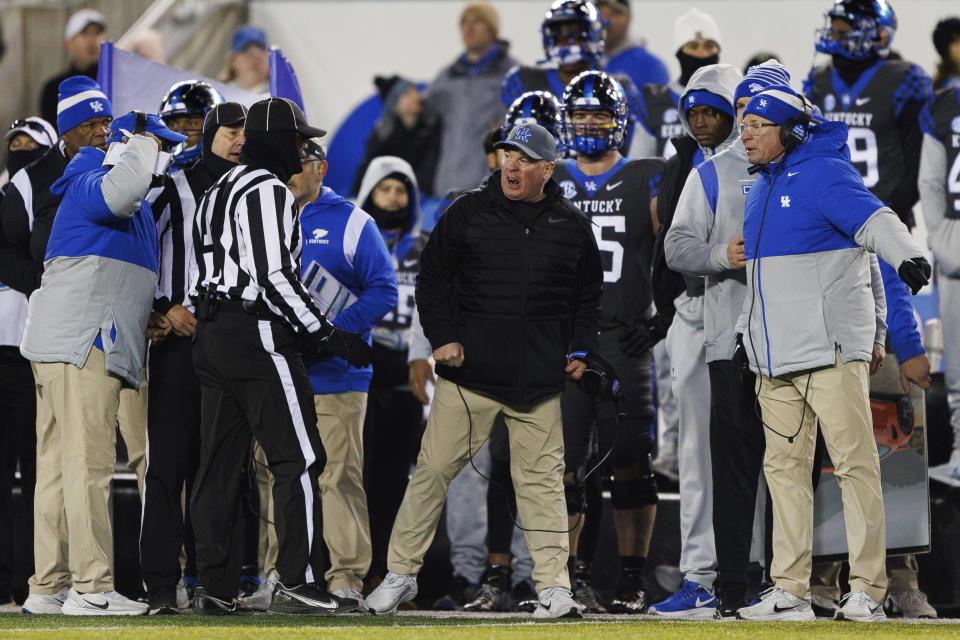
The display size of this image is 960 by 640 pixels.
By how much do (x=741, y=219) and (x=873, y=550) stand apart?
1.49 m

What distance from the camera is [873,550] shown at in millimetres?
5406

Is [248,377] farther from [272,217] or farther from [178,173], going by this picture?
[178,173]

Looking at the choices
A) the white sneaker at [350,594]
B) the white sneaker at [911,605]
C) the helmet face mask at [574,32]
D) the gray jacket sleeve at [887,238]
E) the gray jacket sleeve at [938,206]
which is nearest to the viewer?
the gray jacket sleeve at [887,238]

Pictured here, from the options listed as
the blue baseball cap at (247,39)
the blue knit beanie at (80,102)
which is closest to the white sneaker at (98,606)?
the blue knit beanie at (80,102)

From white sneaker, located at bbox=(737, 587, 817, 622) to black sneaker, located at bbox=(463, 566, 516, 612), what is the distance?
145 centimetres

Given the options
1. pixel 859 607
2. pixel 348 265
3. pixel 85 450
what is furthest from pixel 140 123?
pixel 859 607

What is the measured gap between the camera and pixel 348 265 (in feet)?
21.2

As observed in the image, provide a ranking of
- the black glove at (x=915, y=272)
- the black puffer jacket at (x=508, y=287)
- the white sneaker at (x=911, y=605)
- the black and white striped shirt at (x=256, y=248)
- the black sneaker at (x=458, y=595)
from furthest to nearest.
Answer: the black sneaker at (x=458, y=595), the white sneaker at (x=911, y=605), the black puffer jacket at (x=508, y=287), the black and white striped shirt at (x=256, y=248), the black glove at (x=915, y=272)

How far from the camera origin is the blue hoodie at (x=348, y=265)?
6.37 meters

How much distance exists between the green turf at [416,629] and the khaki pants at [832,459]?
24 centimetres

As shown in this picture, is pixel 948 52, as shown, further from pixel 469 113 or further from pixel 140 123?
pixel 140 123

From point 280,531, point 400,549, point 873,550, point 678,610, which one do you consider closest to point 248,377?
point 280,531

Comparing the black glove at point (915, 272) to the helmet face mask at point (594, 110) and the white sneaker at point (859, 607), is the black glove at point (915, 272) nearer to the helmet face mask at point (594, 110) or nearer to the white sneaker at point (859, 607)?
the white sneaker at point (859, 607)

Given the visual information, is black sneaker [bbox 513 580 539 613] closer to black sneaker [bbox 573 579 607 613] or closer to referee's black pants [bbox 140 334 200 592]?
black sneaker [bbox 573 579 607 613]
